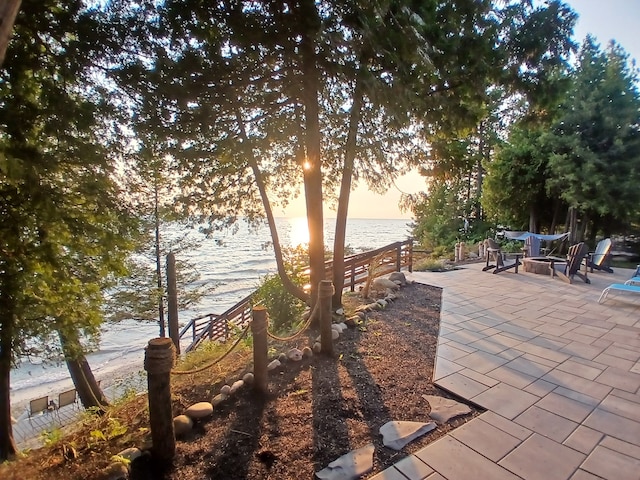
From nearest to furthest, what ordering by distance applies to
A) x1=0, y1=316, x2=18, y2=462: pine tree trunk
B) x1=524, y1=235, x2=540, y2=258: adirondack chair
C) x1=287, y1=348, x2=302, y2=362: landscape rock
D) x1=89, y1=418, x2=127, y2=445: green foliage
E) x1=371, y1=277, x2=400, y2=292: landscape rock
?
x1=89, y1=418, x2=127, y2=445: green foliage < x1=287, y1=348, x2=302, y2=362: landscape rock < x1=0, y1=316, x2=18, y2=462: pine tree trunk < x1=371, y1=277, x2=400, y2=292: landscape rock < x1=524, y1=235, x2=540, y2=258: adirondack chair

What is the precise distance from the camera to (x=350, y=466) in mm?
1981

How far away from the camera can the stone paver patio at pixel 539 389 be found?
1.97m

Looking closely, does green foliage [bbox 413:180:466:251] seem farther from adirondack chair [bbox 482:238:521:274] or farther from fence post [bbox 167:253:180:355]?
fence post [bbox 167:253:180:355]

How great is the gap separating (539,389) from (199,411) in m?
2.75

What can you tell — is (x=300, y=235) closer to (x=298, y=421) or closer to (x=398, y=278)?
(x=398, y=278)

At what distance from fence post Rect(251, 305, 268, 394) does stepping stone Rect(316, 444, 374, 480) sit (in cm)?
100

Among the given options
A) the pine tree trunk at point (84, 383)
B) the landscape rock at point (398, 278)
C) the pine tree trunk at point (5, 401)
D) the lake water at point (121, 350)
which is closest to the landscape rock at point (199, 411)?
the pine tree trunk at point (5, 401)

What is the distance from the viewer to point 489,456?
203cm

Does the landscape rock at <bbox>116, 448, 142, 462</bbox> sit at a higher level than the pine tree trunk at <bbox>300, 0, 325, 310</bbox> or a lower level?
lower

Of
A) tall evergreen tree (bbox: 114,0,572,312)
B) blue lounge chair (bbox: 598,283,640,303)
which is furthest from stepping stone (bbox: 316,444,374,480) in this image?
blue lounge chair (bbox: 598,283,640,303)

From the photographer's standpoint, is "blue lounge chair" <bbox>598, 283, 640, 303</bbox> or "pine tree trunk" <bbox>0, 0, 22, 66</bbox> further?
"blue lounge chair" <bbox>598, 283, 640, 303</bbox>

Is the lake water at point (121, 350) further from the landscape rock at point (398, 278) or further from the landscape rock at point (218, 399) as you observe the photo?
the landscape rock at point (218, 399)

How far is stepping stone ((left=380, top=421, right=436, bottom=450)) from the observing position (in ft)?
7.14

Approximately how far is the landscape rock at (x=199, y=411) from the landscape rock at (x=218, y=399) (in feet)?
0.36
